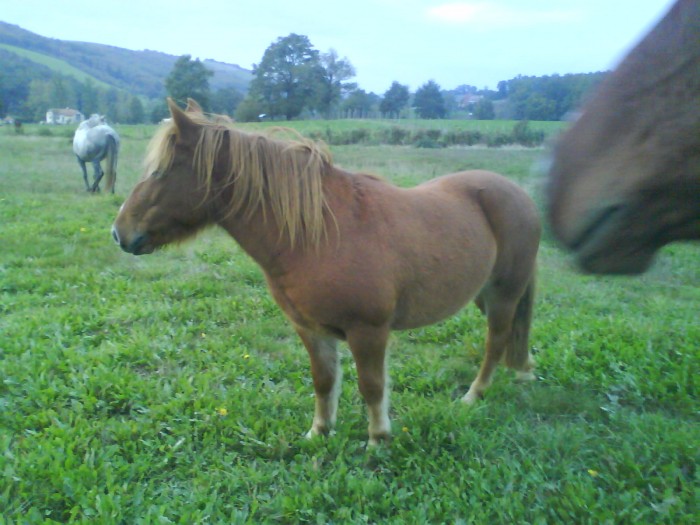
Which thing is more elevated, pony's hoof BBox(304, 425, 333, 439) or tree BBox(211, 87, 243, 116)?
tree BBox(211, 87, 243, 116)

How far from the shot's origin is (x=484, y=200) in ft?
11.4

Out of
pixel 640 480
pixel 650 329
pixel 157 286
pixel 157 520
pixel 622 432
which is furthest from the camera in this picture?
pixel 157 286

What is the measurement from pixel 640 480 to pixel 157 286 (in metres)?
4.40

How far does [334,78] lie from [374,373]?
12.6 metres

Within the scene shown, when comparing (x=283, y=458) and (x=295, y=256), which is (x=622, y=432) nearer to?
(x=283, y=458)

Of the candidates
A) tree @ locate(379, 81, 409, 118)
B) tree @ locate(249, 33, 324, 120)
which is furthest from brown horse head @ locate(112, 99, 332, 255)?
tree @ locate(379, 81, 409, 118)

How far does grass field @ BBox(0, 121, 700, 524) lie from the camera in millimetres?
2506

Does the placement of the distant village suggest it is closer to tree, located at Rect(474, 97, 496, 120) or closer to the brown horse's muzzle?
tree, located at Rect(474, 97, 496, 120)

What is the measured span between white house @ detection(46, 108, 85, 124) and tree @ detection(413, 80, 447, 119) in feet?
51.1

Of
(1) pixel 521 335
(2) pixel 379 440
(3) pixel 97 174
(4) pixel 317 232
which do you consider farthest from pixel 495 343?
(3) pixel 97 174

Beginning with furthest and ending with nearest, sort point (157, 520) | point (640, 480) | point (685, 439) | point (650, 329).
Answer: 1. point (650, 329)
2. point (685, 439)
3. point (640, 480)
4. point (157, 520)

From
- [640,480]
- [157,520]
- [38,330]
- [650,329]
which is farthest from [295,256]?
[650,329]

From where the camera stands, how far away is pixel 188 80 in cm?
977

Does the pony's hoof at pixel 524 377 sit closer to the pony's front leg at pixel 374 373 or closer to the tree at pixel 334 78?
the pony's front leg at pixel 374 373
